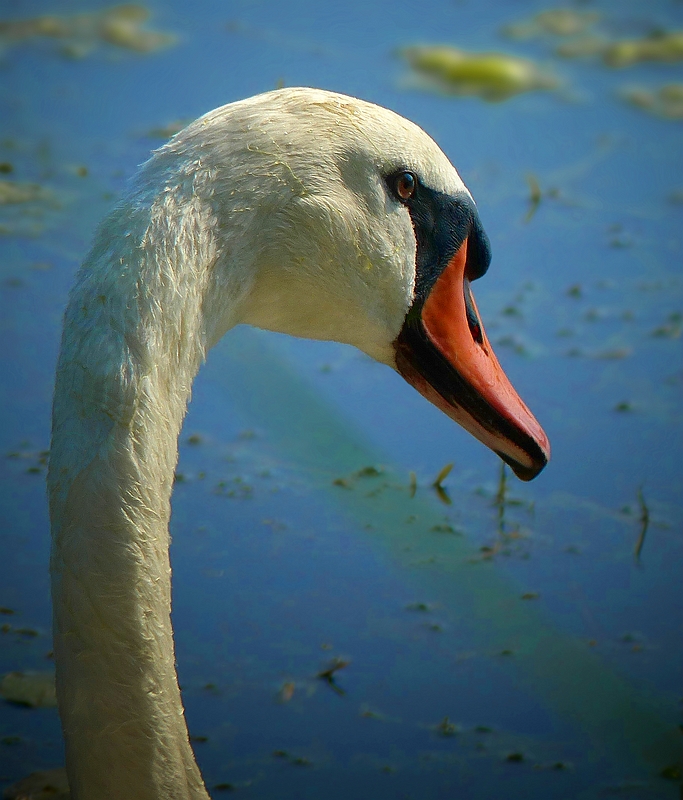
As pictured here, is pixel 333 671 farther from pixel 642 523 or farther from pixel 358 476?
pixel 642 523

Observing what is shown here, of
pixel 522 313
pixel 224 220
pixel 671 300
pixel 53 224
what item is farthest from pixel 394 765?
pixel 53 224

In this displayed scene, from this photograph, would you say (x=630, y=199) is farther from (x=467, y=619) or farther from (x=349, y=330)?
(x=349, y=330)

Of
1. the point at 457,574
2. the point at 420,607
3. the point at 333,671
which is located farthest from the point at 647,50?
the point at 333,671

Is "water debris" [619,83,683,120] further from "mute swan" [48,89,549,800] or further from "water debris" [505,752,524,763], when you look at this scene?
"mute swan" [48,89,549,800]

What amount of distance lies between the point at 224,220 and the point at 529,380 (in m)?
2.31

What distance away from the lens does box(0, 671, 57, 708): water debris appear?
2.69 meters

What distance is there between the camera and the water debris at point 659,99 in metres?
5.27

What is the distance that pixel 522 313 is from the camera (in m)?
4.03

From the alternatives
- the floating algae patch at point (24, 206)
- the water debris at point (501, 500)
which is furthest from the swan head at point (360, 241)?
the floating algae patch at point (24, 206)

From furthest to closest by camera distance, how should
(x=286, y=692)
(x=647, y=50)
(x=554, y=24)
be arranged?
(x=554, y=24)
(x=647, y=50)
(x=286, y=692)

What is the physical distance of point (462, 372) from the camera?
2082 mm

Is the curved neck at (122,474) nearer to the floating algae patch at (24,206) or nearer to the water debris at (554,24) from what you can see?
the floating algae patch at (24,206)

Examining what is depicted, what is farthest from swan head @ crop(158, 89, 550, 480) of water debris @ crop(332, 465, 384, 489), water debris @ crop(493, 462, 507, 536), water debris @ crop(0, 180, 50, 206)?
water debris @ crop(0, 180, 50, 206)

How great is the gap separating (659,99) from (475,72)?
852 mm
